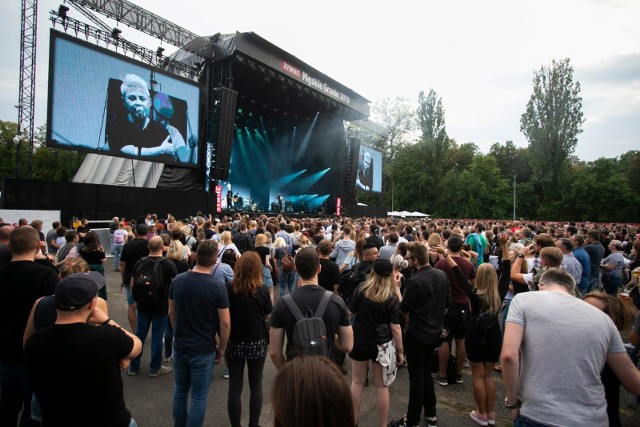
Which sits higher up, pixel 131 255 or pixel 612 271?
pixel 131 255

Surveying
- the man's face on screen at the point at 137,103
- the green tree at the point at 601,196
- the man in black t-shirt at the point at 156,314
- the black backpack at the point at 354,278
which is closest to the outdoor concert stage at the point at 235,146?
the man's face on screen at the point at 137,103

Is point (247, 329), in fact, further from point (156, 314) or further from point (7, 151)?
point (7, 151)

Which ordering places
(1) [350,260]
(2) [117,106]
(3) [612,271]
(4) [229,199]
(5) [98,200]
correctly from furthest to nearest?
(4) [229,199] → (5) [98,200] → (2) [117,106] → (3) [612,271] → (1) [350,260]

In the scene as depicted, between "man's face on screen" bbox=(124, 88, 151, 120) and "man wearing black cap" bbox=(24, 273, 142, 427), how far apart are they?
562 inches

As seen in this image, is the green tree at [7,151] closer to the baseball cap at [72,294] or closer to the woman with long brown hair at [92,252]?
the woman with long brown hair at [92,252]

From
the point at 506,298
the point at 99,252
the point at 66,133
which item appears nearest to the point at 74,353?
the point at 99,252

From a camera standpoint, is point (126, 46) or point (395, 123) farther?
point (395, 123)

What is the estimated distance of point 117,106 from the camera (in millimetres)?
13453

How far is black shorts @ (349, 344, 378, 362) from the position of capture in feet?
9.94

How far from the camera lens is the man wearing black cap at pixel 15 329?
260 centimetres

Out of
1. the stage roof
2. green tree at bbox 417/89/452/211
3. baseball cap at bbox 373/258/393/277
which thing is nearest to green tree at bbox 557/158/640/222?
green tree at bbox 417/89/452/211

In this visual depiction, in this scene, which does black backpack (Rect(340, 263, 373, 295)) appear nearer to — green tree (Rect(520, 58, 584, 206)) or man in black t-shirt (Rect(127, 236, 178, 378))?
man in black t-shirt (Rect(127, 236, 178, 378))

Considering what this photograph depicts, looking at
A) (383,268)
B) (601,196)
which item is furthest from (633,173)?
(383,268)

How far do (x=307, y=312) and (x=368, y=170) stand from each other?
27.6m
